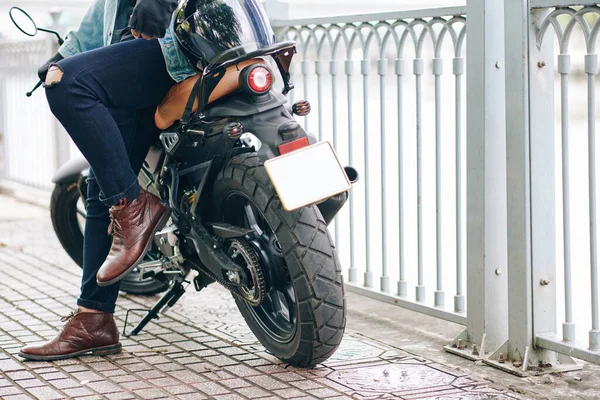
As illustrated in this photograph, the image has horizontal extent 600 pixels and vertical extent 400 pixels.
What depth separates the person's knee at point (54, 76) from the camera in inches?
160

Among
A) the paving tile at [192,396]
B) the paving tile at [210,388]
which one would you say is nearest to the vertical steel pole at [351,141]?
the paving tile at [210,388]

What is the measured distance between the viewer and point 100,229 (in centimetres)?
452

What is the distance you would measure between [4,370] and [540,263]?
2180mm

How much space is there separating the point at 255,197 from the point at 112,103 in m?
0.73

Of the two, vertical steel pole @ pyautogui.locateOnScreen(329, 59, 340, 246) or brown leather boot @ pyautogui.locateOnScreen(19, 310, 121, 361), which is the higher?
vertical steel pole @ pyautogui.locateOnScreen(329, 59, 340, 246)

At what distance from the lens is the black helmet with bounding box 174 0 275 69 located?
13.4ft

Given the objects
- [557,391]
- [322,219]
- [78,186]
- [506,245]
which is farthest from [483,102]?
[78,186]

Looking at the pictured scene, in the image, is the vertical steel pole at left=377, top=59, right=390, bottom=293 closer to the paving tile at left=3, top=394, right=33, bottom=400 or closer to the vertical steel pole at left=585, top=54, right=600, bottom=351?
the vertical steel pole at left=585, top=54, right=600, bottom=351

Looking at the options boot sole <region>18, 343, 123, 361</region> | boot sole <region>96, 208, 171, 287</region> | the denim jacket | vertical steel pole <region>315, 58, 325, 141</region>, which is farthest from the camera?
vertical steel pole <region>315, 58, 325, 141</region>

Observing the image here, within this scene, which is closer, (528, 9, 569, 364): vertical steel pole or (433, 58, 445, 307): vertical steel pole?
(528, 9, 569, 364): vertical steel pole

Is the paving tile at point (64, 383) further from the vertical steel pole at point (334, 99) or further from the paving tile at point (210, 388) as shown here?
the vertical steel pole at point (334, 99)

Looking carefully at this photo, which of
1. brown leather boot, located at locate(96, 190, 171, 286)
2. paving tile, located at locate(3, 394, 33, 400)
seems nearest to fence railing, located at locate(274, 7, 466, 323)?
brown leather boot, located at locate(96, 190, 171, 286)

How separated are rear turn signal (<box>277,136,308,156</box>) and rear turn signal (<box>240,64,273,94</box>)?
9.9 inches

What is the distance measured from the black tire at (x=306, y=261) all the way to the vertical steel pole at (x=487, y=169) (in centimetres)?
75
